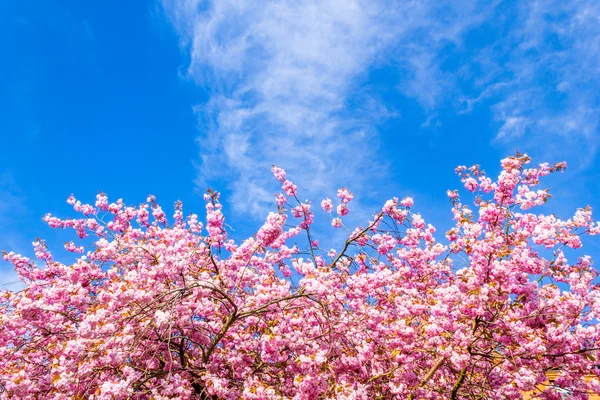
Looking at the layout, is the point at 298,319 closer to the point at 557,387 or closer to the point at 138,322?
Result: the point at 138,322

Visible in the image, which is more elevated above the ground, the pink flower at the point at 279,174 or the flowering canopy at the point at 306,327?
the pink flower at the point at 279,174

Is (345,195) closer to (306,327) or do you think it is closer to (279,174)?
(279,174)

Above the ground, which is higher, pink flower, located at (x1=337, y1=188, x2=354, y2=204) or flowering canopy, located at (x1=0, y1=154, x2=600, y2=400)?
pink flower, located at (x1=337, y1=188, x2=354, y2=204)

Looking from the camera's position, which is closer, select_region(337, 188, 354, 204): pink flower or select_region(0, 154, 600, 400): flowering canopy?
select_region(0, 154, 600, 400): flowering canopy

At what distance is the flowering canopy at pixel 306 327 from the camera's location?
21.9 ft

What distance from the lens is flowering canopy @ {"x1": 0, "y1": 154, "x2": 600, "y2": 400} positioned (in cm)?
667

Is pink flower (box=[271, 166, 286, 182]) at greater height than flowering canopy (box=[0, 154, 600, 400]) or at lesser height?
greater

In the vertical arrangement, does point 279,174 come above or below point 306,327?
above

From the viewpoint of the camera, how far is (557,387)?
Answer: 760 centimetres

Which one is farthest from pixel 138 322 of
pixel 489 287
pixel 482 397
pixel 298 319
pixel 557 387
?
pixel 557 387

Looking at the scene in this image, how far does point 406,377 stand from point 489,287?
2.43m

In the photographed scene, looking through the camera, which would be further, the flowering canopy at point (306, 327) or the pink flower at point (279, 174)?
the pink flower at point (279, 174)

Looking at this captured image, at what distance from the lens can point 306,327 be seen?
824cm

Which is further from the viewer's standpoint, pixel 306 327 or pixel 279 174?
pixel 279 174
